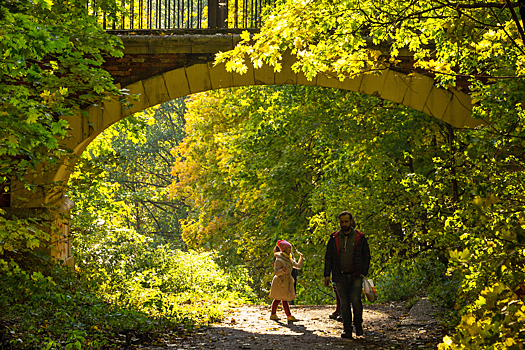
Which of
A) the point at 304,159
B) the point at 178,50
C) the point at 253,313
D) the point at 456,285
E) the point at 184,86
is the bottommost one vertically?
the point at 253,313

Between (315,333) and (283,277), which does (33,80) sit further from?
(315,333)

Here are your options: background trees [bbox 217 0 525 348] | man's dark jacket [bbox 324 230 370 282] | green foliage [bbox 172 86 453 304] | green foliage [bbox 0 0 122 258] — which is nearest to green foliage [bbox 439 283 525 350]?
background trees [bbox 217 0 525 348]

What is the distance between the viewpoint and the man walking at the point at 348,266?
7.10 meters

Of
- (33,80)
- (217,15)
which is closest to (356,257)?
(33,80)

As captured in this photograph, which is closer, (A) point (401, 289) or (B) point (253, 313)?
(B) point (253, 313)

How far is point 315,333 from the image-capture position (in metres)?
8.02

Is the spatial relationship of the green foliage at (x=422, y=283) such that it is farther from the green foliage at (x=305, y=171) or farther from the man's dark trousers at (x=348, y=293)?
the man's dark trousers at (x=348, y=293)

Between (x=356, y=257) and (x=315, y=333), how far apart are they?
160cm

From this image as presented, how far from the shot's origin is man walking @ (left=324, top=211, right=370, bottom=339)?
7102 millimetres

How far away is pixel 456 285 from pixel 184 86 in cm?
492

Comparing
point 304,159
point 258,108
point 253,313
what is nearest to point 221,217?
point 304,159

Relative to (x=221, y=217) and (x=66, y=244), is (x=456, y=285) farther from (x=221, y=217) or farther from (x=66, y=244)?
(x=221, y=217)

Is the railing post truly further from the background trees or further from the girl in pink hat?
the girl in pink hat

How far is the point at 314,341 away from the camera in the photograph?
7.30 metres
